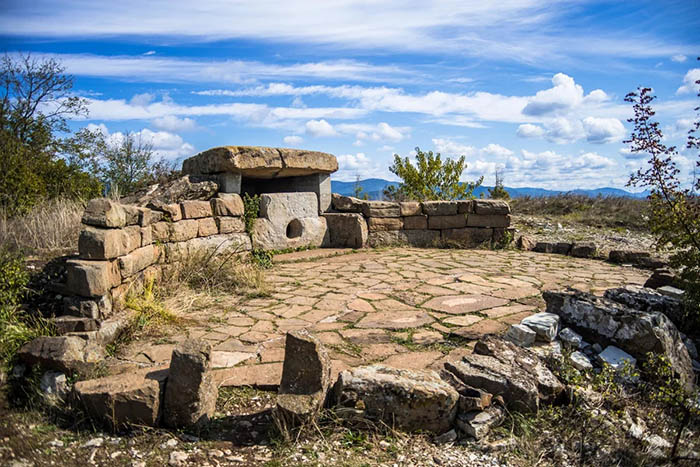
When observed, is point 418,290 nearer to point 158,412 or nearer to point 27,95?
point 158,412

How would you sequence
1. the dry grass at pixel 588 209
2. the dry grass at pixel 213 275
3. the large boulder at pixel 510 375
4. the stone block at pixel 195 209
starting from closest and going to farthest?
the large boulder at pixel 510 375 < the dry grass at pixel 213 275 < the stone block at pixel 195 209 < the dry grass at pixel 588 209

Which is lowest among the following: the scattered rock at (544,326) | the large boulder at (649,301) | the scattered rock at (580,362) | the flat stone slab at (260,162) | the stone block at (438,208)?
the scattered rock at (580,362)

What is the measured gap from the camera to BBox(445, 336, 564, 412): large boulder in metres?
2.77

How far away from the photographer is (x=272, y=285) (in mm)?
5543

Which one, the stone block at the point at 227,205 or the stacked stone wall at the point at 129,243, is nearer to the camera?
the stacked stone wall at the point at 129,243

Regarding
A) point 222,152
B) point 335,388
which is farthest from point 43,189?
point 335,388

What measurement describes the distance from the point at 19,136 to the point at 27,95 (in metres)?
1.45

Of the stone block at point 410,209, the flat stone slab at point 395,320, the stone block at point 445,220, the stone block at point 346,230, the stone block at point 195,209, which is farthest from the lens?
the stone block at point 445,220

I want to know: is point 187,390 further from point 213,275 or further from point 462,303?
point 462,303

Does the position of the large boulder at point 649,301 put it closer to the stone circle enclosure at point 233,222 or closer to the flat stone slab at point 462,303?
the flat stone slab at point 462,303

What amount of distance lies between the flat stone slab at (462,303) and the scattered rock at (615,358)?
1.34 metres

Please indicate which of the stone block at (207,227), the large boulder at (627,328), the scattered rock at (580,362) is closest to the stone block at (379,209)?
the stone block at (207,227)

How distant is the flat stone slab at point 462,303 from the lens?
A: 4.59m

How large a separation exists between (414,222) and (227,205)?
3.66 metres
